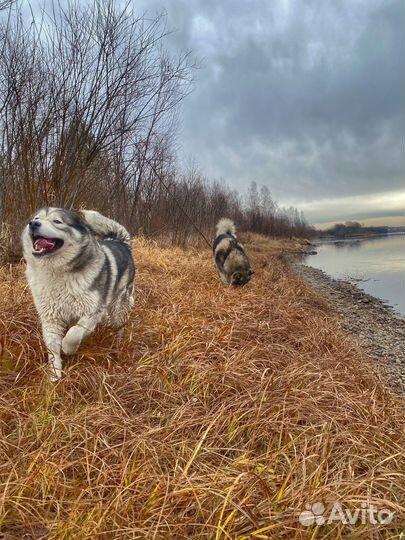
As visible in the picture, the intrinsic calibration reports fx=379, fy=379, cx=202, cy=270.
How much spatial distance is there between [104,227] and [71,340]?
6.10ft

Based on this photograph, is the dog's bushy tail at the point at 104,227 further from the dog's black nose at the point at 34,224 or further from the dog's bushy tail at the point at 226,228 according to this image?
the dog's bushy tail at the point at 226,228

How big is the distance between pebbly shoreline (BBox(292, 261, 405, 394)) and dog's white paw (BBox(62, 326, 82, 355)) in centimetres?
379

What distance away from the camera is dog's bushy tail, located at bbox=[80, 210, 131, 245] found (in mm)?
4211

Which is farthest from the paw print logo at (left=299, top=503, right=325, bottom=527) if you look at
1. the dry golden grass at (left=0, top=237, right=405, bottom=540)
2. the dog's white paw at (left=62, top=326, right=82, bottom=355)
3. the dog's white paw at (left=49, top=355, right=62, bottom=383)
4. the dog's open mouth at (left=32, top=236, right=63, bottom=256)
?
the dog's open mouth at (left=32, top=236, right=63, bottom=256)

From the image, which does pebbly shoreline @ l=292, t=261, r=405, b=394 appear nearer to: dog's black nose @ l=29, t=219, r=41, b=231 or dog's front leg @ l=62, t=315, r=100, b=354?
dog's front leg @ l=62, t=315, r=100, b=354

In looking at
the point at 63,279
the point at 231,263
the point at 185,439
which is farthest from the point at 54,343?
the point at 231,263

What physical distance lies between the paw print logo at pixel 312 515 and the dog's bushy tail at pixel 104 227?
329cm

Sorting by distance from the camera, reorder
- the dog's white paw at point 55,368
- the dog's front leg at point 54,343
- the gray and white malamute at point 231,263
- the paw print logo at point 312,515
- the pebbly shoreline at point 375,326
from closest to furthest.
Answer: the paw print logo at point 312,515 < the dog's white paw at point 55,368 < the dog's front leg at point 54,343 < the pebbly shoreline at point 375,326 < the gray and white malamute at point 231,263

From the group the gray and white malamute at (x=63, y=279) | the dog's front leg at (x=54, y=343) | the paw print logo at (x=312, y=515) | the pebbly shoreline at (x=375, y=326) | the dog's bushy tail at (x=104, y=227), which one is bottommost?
the pebbly shoreline at (x=375, y=326)

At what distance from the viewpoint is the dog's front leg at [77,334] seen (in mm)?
3016

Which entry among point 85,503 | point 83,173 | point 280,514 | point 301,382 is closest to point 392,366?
point 301,382

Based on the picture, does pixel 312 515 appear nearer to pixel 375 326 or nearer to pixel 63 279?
pixel 63 279

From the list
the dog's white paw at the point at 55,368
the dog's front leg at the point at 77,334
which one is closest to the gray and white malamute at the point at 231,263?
the dog's front leg at the point at 77,334

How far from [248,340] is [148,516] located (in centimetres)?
257
